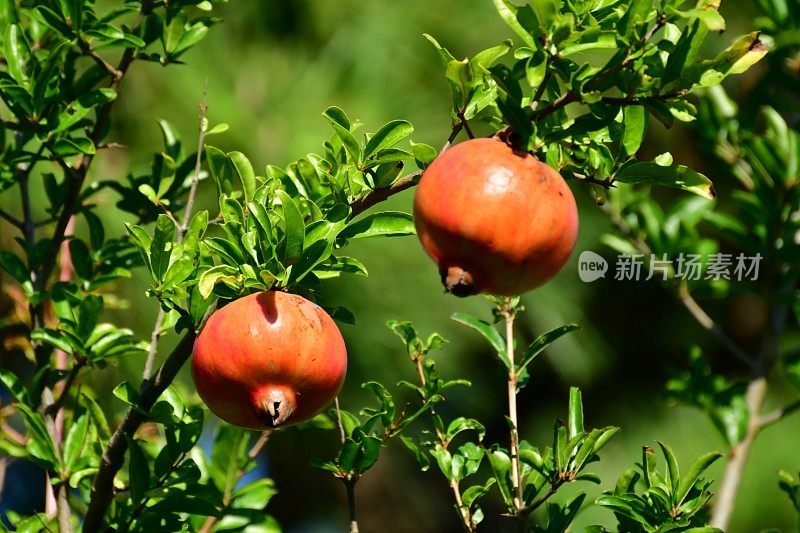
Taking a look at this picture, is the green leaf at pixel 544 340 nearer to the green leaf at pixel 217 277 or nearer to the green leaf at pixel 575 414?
the green leaf at pixel 575 414

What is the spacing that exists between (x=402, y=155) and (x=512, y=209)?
15cm

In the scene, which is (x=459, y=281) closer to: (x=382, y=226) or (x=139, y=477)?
(x=382, y=226)

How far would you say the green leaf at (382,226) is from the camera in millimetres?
697

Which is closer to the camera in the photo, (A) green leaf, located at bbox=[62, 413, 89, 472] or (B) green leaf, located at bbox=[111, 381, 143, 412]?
(B) green leaf, located at bbox=[111, 381, 143, 412]

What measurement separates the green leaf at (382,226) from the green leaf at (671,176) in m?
0.16

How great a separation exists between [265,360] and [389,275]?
5.70ft

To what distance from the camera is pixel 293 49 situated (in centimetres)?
245

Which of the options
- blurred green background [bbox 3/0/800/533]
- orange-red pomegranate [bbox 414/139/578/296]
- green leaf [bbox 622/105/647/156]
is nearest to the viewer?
orange-red pomegranate [bbox 414/139/578/296]

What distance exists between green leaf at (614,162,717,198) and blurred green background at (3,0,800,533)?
1.39m

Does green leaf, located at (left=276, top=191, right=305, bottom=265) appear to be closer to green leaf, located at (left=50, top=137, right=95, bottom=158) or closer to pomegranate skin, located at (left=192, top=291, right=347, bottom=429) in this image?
pomegranate skin, located at (left=192, top=291, right=347, bottom=429)

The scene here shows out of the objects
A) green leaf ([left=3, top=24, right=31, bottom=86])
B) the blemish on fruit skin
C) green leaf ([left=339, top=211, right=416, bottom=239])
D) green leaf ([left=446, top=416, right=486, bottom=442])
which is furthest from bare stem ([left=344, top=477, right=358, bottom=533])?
green leaf ([left=3, top=24, right=31, bottom=86])

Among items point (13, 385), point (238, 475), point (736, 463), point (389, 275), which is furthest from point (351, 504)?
point (389, 275)

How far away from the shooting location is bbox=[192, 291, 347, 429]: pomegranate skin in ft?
1.91

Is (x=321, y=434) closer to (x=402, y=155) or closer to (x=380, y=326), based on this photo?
(x=380, y=326)
